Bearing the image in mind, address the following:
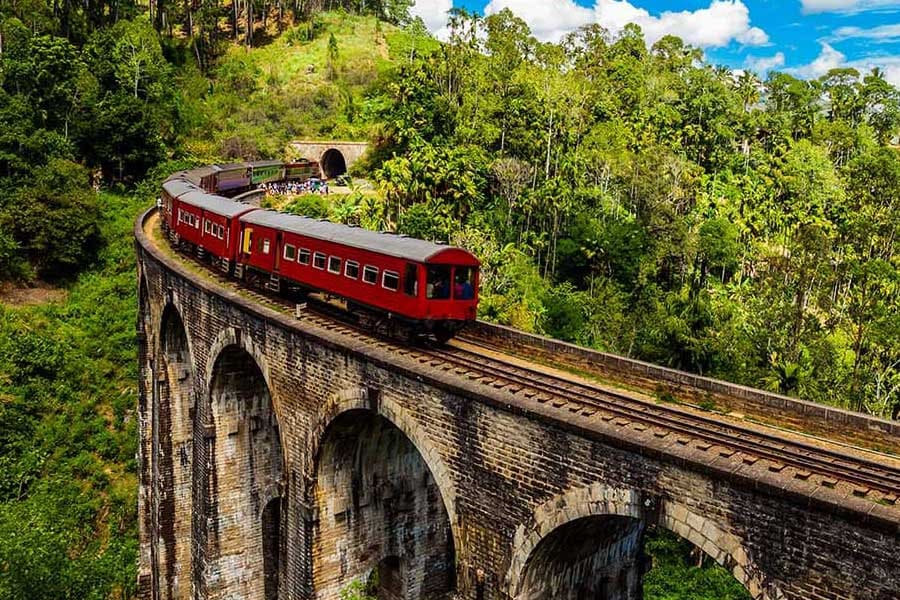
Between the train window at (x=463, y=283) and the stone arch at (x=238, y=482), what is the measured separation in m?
7.73

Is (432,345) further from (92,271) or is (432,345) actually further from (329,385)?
(92,271)

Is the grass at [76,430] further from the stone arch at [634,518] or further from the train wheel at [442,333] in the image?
the stone arch at [634,518]

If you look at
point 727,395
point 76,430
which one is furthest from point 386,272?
point 76,430

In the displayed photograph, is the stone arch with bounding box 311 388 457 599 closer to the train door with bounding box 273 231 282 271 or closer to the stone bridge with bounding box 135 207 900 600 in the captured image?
the stone bridge with bounding box 135 207 900 600

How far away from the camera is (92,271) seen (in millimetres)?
42031

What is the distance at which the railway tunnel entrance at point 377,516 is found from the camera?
682 inches

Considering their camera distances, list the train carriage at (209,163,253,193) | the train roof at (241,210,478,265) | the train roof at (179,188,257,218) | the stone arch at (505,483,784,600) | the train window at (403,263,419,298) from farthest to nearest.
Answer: the train carriage at (209,163,253,193) < the train roof at (179,188,257,218) < the train roof at (241,210,478,265) < the train window at (403,263,419,298) < the stone arch at (505,483,784,600)

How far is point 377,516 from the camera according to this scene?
18.7 meters

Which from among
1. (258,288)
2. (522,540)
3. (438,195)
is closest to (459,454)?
(522,540)

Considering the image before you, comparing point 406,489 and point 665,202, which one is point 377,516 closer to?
point 406,489

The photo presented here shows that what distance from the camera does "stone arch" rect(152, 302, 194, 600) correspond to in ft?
89.2

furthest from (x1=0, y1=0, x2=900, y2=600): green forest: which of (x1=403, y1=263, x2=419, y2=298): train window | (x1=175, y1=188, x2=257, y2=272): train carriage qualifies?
(x1=403, y1=263, x2=419, y2=298): train window

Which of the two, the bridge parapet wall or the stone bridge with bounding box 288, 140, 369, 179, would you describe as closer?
the bridge parapet wall

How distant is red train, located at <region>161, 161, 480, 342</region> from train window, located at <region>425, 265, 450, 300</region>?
23 millimetres
